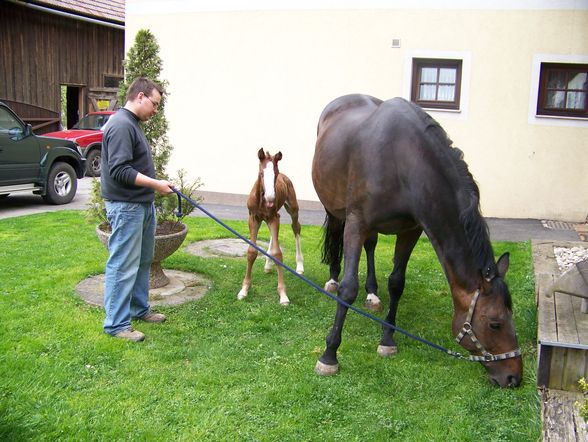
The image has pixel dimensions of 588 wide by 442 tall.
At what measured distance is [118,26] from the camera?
2200 centimetres

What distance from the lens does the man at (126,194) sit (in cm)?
462

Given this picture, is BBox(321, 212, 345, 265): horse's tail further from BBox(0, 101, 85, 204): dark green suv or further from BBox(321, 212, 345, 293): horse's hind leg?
BBox(0, 101, 85, 204): dark green suv

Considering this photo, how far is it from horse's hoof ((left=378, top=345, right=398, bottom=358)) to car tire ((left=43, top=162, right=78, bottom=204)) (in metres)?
8.88

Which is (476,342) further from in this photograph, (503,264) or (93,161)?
(93,161)

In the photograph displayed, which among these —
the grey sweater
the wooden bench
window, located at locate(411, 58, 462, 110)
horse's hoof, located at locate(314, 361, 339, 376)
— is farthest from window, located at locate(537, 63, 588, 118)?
the grey sweater

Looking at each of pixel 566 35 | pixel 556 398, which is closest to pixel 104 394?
pixel 556 398

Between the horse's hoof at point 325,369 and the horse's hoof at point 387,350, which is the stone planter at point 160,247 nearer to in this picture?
the horse's hoof at point 325,369

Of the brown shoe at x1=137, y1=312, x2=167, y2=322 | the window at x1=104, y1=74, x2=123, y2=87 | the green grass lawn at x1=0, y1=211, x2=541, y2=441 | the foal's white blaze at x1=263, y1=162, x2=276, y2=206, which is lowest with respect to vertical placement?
the green grass lawn at x1=0, y1=211, x2=541, y2=441

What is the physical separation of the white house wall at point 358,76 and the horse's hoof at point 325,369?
740 cm

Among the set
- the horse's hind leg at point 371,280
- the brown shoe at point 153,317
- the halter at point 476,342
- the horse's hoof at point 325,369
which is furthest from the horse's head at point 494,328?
the brown shoe at point 153,317

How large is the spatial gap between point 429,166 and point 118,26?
20.7 m

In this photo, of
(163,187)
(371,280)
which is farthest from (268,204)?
(371,280)

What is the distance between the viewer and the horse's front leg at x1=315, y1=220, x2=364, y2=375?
4398 mm

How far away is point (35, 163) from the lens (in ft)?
36.4
